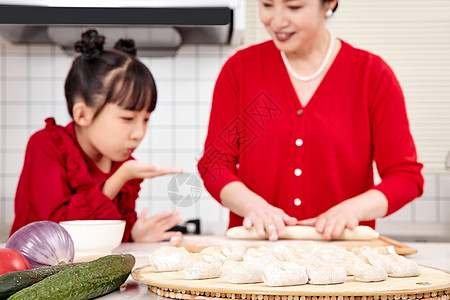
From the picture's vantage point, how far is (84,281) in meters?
0.65

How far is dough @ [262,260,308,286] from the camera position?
0.68 m

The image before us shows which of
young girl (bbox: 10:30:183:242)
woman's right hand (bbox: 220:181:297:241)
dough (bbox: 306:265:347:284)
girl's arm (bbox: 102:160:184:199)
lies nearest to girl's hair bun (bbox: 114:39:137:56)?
young girl (bbox: 10:30:183:242)

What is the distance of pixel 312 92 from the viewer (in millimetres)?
1581

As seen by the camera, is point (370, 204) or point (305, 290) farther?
point (370, 204)

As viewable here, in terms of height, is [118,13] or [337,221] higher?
[118,13]

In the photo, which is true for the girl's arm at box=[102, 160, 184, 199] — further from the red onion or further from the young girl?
the red onion

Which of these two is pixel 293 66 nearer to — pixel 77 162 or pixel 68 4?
pixel 77 162

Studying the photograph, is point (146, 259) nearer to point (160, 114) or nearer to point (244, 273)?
point (244, 273)

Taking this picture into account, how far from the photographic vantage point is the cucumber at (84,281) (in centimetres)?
59

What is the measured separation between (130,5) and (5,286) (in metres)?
1.46

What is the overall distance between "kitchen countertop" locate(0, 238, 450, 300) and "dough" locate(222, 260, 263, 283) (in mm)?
97

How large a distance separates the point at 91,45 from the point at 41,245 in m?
0.95

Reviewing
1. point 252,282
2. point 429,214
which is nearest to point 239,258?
point 252,282

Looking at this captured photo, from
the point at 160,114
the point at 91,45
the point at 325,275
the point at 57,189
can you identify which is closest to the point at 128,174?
the point at 57,189
